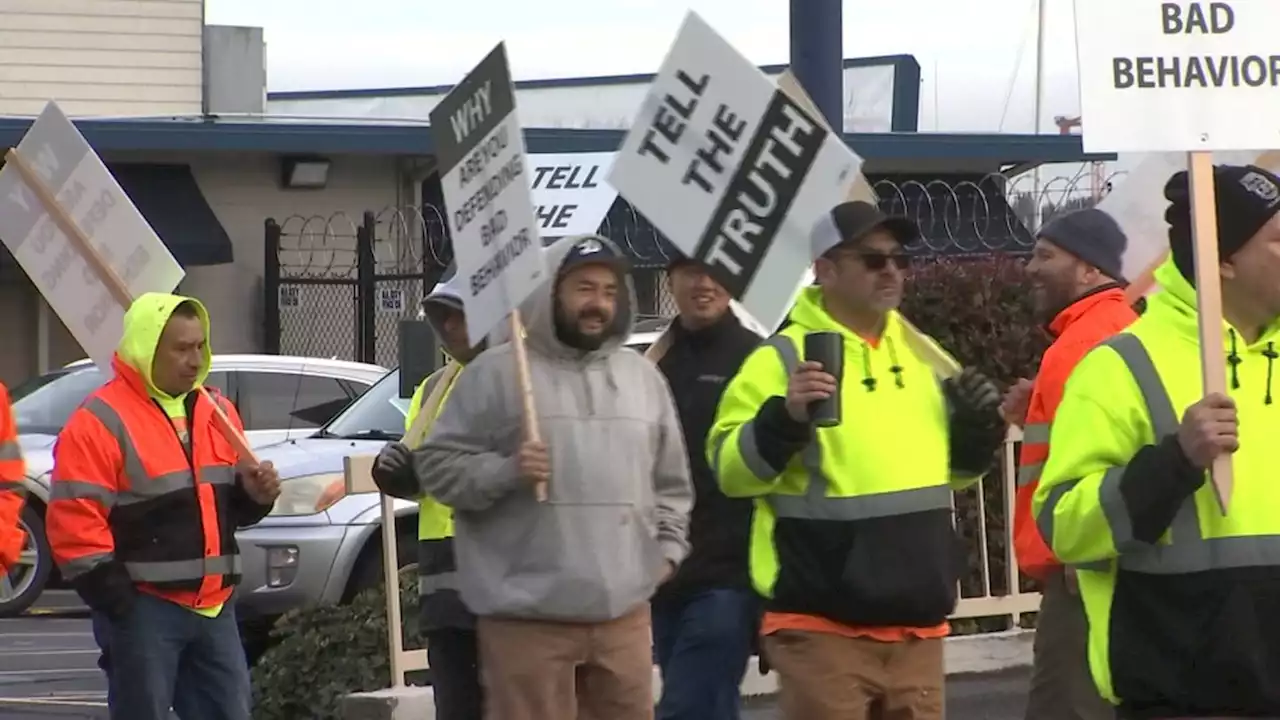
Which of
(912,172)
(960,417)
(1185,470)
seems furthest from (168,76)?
(1185,470)

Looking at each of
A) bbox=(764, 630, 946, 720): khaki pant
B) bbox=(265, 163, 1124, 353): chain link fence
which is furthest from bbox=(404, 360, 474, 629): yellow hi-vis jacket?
bbox=(265, 163, 1124, 353): chain link fence

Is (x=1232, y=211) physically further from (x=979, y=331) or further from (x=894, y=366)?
(x=979, y=331)

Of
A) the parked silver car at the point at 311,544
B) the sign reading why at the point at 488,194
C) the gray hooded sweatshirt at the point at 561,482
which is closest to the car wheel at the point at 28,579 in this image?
the parked silver car at the point at 311,544

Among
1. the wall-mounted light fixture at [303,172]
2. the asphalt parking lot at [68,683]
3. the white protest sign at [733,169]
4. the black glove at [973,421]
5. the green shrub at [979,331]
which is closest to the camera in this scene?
the black glove at [973,421]

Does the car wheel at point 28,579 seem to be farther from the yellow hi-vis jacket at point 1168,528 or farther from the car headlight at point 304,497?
the yellow hi-vis jacket at point 1168,528

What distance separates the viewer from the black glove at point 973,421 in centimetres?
567

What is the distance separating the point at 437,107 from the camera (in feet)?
21.3

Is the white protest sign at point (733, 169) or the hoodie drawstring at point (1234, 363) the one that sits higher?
the white protest sign at point (733, 169)

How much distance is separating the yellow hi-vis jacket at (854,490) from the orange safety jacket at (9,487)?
7.74ft

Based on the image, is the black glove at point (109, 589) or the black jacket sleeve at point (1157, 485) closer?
the black jacket sleeve at point (1157, 485)

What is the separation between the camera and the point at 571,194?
9703mm

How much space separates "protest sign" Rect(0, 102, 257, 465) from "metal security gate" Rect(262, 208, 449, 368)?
12024 mm

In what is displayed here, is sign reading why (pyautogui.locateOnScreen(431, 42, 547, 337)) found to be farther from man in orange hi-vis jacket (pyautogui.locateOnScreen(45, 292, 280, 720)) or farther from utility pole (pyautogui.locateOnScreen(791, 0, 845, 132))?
utility pole (pyautogui.locateOnScreen(791, 0, 845, 132))

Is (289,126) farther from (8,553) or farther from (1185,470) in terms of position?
(1185,470)
